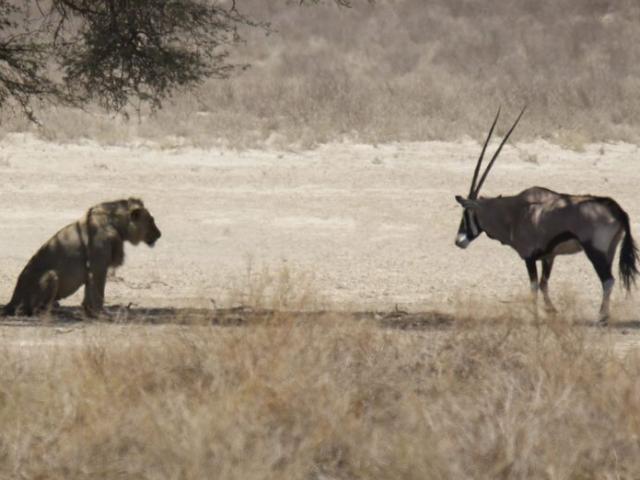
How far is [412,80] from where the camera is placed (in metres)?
32.2

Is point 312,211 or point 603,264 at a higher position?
point 312,211

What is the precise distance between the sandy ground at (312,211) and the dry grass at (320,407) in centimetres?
510

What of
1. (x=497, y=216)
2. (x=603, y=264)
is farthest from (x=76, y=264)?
(x=603, y=264)

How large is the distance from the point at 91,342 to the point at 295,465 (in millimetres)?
2276

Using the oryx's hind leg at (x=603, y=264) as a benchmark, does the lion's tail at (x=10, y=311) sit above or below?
below

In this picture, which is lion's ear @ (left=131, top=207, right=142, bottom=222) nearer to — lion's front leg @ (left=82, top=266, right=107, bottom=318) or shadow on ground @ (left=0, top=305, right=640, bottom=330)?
lion's front leg @ (left=82, top=266, right=107, bottom=318)

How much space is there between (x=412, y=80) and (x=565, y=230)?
18.3 meters

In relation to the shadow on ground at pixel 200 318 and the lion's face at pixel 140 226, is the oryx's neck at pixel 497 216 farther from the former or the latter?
the lion's face at pixel 140 226

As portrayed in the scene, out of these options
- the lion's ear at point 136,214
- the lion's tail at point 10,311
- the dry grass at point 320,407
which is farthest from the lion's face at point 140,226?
the dry grass at point 320,407

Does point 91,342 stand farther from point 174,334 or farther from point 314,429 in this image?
point 314,429

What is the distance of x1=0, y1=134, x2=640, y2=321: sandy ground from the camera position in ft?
58.0

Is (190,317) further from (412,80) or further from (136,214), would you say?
(412,80)

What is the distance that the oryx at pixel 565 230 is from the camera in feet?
45.7

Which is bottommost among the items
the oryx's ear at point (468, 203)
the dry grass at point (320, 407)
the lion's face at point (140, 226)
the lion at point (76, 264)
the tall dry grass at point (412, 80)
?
the dry grass at point (320, 407)
